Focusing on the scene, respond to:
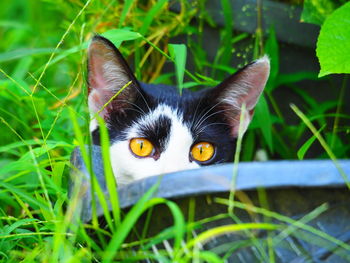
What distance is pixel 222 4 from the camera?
190cm

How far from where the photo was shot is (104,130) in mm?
934

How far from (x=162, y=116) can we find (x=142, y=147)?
97 mm

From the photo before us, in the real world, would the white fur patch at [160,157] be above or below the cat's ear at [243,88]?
below

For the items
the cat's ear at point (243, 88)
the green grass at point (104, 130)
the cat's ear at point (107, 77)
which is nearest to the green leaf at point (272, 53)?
the green grass at point (104, 130)

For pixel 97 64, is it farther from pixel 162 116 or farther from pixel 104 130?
pixel 104 130

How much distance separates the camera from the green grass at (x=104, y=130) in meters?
0.87

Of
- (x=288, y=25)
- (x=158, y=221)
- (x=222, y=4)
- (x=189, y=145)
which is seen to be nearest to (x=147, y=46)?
(x=222, y=4)

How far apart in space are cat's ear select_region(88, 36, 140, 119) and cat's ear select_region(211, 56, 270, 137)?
230mm

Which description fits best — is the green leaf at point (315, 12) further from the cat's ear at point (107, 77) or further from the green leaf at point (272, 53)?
the cat's ear at point (107, 77)

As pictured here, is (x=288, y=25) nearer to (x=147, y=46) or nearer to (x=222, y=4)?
(x=222, y=4)

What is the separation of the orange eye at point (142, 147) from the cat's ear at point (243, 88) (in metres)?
0.23

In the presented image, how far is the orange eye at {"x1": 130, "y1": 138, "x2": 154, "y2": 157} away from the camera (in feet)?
4.73

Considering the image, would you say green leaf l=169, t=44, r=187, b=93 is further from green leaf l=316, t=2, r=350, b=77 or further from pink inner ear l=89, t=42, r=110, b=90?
green leaf l=316, t=2, r=350, b=77

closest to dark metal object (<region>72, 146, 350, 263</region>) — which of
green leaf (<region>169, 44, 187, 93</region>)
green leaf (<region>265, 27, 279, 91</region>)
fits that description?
green leaf (<region>169, 44, 187, 93</region>)
